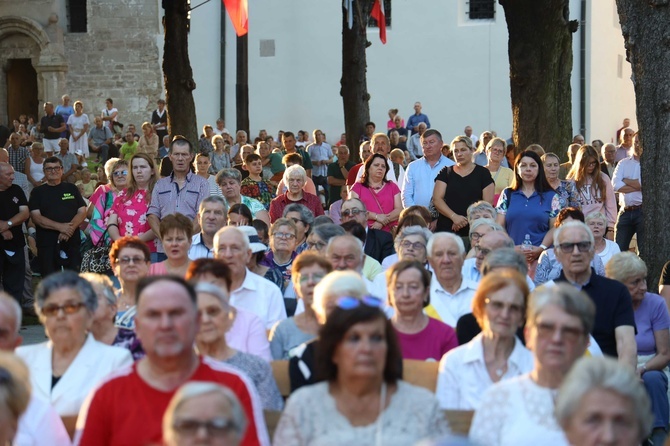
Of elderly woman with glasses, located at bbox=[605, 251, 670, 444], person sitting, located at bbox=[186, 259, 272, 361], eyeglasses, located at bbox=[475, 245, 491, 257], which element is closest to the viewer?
Result: person sitting, located at bbox=[186, 259, 272, 361]

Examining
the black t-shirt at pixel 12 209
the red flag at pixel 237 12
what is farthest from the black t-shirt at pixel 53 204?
the red flag at pixel 237 12

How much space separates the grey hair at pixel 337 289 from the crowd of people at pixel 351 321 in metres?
0.01

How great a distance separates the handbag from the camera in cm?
1280

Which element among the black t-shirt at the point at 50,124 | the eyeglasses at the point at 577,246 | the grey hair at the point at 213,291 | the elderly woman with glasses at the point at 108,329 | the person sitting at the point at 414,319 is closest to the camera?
the grey hair at the point at 213,291

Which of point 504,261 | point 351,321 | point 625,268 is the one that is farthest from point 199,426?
point 625,268

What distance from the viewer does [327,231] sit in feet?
34.2

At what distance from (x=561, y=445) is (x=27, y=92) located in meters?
Result: 38.5

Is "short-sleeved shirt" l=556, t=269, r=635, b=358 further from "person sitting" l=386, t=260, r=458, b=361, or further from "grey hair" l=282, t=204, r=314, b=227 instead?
"grey hair" l=282, t=204, r=314, b=227

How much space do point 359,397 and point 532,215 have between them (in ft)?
23.3

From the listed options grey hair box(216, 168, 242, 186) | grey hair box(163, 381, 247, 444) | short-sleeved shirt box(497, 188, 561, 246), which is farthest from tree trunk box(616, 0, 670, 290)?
grey hair box(163, 381, 247, 444)

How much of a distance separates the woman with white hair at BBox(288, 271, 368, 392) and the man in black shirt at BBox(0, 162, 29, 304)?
8.63m

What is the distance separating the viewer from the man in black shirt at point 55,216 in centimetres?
1567

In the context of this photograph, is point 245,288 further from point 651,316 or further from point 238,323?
point 651,316

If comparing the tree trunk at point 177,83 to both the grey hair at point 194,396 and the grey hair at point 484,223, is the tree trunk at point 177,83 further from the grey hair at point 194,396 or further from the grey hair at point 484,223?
the grey hair at point 194,396
